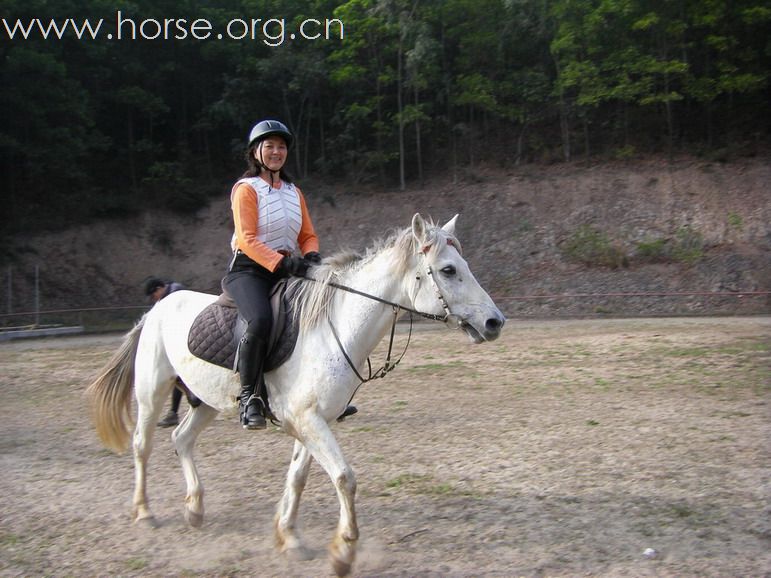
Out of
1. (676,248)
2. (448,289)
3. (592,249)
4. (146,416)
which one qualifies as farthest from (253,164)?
(676,248)

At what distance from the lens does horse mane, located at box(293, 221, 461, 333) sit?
4873mm

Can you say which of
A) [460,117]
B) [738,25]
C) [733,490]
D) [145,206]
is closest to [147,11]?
[145,206]

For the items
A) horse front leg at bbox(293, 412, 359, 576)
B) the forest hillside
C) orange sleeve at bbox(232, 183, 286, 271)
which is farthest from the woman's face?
the forest hillside

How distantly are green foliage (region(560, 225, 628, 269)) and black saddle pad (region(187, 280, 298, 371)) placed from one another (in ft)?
85.9

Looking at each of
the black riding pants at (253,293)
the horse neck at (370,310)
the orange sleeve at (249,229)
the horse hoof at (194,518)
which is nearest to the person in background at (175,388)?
the horse hoof at (194,518)

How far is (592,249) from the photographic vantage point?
100.0 feet

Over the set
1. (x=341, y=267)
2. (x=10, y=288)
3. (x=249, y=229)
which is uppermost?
(x=249, y=229)

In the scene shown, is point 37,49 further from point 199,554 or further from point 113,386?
point 199,554

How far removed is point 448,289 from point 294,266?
1.18 metres

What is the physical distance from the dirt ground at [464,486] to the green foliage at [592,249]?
1788cm

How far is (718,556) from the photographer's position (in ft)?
15.2

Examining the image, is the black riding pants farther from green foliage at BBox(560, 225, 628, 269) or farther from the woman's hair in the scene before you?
green foliage at BBox(560, 225, 628, 269)

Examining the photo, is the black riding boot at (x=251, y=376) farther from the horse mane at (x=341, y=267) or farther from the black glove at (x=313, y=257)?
the black glove at (x=313, y=257)

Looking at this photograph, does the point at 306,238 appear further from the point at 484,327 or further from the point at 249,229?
the point at 484,327
